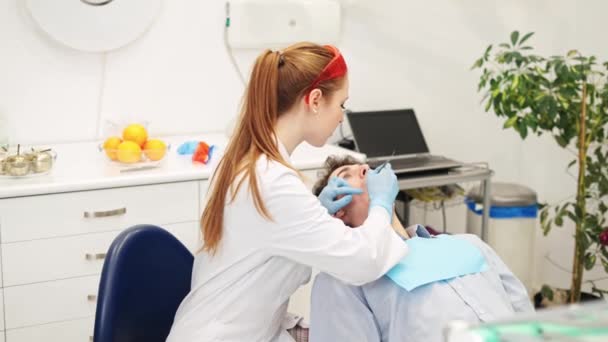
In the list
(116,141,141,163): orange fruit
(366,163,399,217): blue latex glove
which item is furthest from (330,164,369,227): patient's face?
(116,141,141,163): orange fruit

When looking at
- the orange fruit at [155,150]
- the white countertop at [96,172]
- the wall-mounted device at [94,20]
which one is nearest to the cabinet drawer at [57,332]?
the white countertop at [96,172]

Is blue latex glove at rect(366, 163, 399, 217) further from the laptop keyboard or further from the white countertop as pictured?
the laptop keyboard

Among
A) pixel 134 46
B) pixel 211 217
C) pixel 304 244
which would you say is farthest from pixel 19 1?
pixel 304 244

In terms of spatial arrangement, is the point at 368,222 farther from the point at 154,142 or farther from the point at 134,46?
the point at 134,46

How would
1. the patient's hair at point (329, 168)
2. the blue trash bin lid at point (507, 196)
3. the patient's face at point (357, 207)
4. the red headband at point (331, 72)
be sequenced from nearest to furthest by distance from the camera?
the red headband at point (331, 72), the patient's face at point (357, 207), the patient's hair at point (329, 168), the blue trash bin lid at point (507, 196)

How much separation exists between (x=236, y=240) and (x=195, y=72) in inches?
58.3

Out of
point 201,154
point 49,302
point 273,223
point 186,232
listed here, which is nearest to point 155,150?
point 201,154

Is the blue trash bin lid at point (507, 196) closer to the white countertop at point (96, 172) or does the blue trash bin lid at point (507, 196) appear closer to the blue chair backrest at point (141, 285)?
the white countertop at point (96, 172)

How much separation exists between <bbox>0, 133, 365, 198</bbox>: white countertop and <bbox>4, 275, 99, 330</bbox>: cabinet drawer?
0.29 m

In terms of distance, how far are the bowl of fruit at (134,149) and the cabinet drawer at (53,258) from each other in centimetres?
23

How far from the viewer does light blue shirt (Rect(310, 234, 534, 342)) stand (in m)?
1.60

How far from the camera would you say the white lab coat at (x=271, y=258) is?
1547 millimetres

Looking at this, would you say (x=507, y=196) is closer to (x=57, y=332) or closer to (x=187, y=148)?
(x=187, y=148)

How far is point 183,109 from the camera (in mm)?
2988
